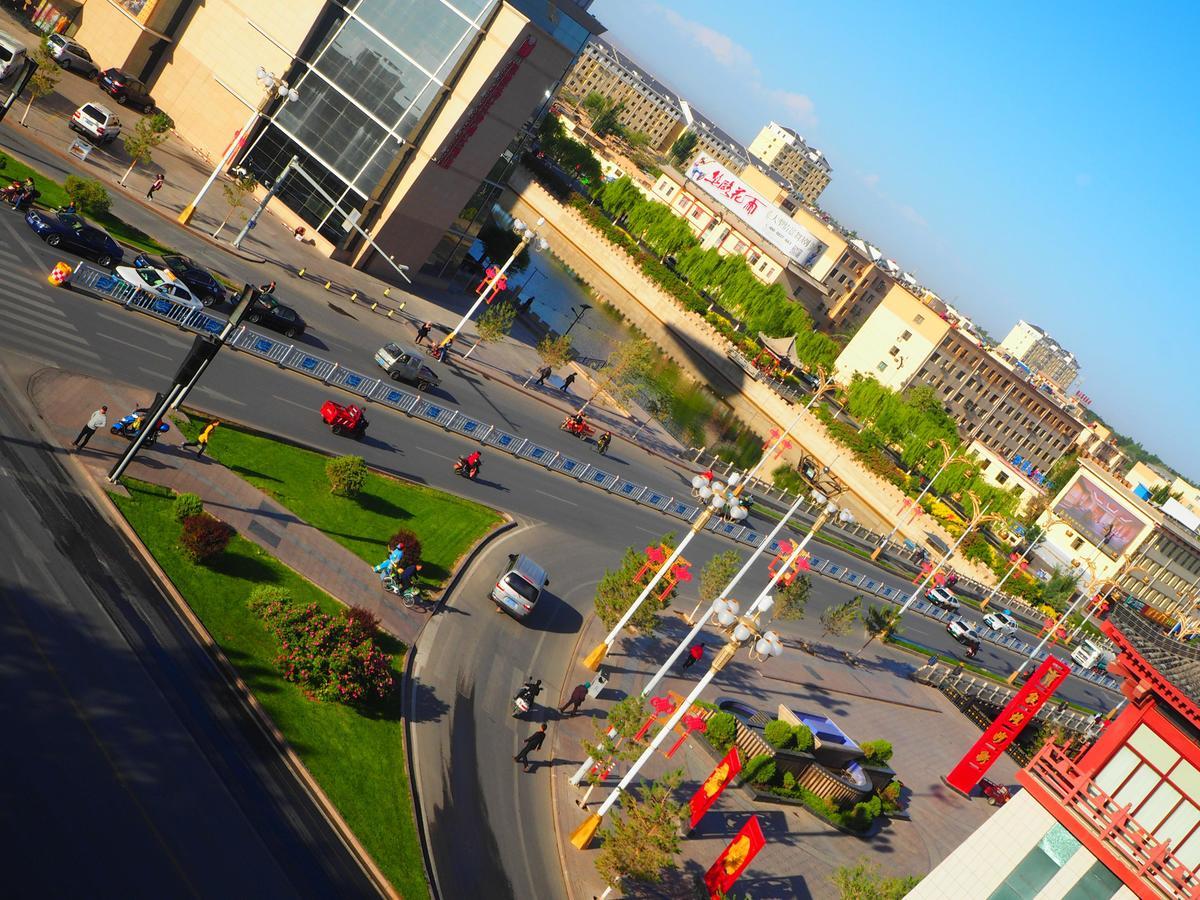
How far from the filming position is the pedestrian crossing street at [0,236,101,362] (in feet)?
93.5

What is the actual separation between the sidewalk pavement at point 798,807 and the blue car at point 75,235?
79.1 ft

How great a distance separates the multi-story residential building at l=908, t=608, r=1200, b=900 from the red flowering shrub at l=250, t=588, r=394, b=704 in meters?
13.7

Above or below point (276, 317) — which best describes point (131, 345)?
below

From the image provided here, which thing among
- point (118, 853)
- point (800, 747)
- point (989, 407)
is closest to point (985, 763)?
point (800, 747)

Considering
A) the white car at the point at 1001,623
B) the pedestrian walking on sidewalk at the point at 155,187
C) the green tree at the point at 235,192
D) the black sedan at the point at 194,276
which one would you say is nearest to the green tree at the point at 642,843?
the black sedan at the point at 194,276

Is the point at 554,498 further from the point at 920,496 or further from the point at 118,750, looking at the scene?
the point at 920,496

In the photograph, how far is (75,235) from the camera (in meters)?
34.9

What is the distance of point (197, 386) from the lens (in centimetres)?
3209

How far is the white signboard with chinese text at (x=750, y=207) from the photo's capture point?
13875 centimetres

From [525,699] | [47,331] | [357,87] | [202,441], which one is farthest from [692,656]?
[357,87]

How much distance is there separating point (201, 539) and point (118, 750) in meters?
7.03

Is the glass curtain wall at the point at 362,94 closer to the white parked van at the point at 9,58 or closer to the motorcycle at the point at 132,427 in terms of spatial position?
the white parked van at the point at 9,58

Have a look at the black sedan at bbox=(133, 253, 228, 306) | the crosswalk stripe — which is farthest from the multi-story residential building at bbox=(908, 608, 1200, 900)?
the black sedan at bbox=(133, 253, 228, 306)

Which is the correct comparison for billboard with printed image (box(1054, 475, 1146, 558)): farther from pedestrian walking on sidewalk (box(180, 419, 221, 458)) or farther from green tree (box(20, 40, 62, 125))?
green tree (box(20, 40, 62, 125))
